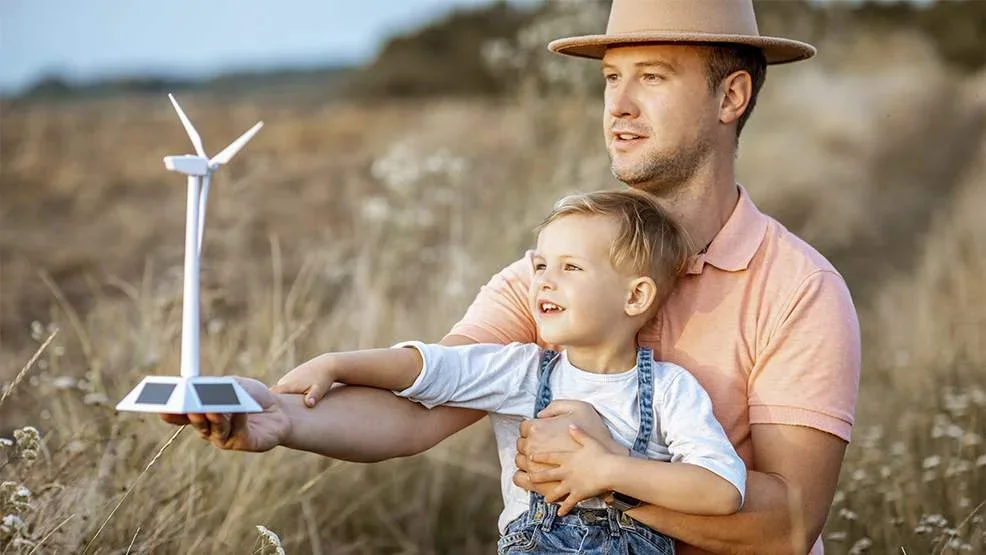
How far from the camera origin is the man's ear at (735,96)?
3916mm

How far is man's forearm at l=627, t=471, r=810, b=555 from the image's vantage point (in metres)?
3.30

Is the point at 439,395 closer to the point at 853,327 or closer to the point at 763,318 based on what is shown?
the point at 763,318

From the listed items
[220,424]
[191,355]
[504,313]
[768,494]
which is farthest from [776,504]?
[191,355]

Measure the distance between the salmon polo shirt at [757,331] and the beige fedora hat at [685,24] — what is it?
51 cm

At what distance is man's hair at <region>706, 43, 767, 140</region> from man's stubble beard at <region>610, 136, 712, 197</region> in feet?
0.63

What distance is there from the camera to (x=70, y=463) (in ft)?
13.8

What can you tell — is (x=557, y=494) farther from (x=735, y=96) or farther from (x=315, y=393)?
(x=735, y=96)

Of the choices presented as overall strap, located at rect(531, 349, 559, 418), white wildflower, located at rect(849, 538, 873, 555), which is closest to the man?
overall strap, located at rect(531, 349, 559, 418)

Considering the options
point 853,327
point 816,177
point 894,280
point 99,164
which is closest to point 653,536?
point 853,327

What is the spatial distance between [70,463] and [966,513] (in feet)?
10.2

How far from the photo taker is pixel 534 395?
3535 millimetres

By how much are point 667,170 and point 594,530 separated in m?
1.04

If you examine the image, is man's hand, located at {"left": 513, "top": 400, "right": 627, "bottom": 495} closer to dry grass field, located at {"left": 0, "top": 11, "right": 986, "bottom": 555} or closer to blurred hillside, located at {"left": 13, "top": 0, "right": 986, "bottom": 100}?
dry grass field, located at {"left": 0, "top": 11, "right": 986, "bottom": 555}

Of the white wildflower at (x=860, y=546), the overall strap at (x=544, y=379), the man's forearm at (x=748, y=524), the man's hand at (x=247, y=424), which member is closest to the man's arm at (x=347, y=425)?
the man's hand at (x=247, y=424)
